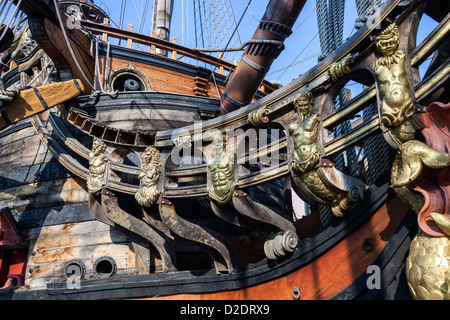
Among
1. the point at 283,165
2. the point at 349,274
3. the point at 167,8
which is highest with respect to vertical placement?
the point at 167,8

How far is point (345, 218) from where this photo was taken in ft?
15.5

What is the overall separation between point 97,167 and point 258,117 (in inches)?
130

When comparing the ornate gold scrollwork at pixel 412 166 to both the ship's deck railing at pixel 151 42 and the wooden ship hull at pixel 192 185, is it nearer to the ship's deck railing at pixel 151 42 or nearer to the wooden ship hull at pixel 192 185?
the wooden ship hull at pixel 192 185

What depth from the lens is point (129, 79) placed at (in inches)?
436

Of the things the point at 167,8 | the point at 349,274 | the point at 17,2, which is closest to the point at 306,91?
the point at 349,274

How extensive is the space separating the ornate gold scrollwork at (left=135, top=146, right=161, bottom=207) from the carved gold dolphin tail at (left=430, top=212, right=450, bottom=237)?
4281 millimetres

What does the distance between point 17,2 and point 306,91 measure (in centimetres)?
612

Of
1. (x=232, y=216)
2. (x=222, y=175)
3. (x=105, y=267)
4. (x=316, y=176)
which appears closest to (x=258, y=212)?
(x=232, y=216)

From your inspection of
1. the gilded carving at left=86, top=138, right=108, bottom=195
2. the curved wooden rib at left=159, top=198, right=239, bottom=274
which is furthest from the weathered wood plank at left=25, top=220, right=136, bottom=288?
the curved wooden rib at left=159, top=198, right=239, bottom=274

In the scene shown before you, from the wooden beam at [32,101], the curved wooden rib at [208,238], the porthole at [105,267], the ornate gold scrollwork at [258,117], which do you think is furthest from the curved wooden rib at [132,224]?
the ornate gold scrollwork at [258,117]

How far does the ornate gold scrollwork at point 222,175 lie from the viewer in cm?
580

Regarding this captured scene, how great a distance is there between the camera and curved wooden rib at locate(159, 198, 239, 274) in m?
6.32

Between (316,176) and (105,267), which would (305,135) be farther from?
(105,267)
